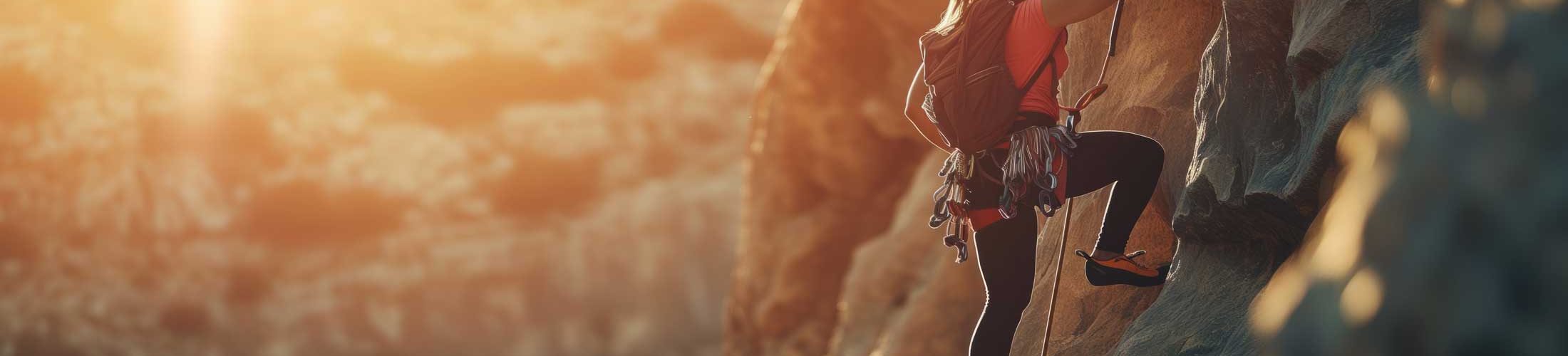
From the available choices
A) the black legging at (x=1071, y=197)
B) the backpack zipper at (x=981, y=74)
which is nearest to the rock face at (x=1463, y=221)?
the backpack zipper at (x=981, y=74)

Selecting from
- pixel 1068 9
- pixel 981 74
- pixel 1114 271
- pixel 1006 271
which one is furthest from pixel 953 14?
pixel 1114 271

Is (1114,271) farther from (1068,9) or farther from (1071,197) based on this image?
(1068,9)

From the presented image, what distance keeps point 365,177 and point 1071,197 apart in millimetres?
36498

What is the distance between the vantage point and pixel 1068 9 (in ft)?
11.5

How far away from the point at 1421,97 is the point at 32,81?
41427 mm

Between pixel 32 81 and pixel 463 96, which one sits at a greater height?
pixel 32 81

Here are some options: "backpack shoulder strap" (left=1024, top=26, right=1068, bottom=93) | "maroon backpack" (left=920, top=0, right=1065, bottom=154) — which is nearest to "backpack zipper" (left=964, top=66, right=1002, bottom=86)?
"maroon backpack" (left=920, top=0, right=1065, bottom=154)

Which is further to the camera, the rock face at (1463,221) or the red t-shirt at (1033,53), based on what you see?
the red t-shirt at (1033,53)

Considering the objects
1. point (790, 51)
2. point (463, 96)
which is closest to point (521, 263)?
point (463, 96)

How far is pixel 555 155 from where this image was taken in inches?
1578

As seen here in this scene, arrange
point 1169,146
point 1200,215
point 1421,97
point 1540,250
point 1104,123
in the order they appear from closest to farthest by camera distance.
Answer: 1. point 1540,250
2. point 1421,97
3. point 1200,215
4. point 1169,146
5. point 1104,123

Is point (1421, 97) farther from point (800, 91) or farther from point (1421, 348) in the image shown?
point (800, 91)

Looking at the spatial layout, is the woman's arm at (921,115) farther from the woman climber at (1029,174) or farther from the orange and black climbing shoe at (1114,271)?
the orange and black climbing shoe at (1114,271)

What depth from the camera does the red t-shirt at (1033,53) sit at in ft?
12.1
